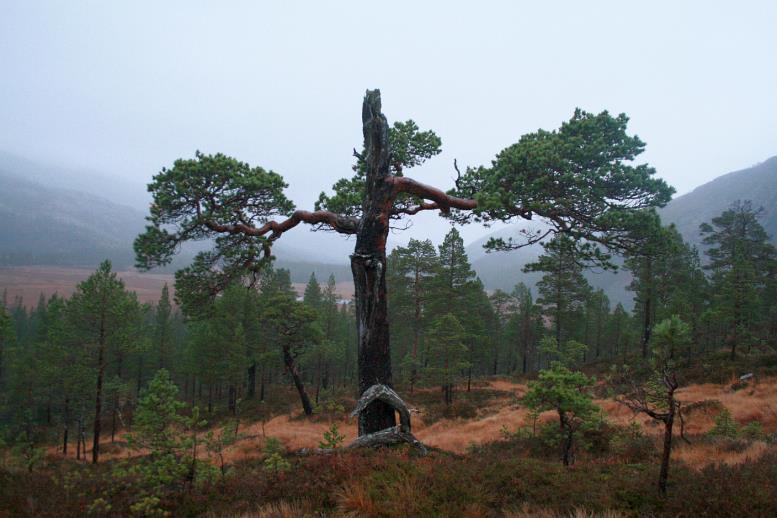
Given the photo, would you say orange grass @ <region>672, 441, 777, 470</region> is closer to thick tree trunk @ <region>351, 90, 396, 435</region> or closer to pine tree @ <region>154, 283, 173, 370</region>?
thick tree trunk @ <region>351, 90, 396, 435</region>

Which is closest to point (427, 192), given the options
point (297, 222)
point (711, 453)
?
point (297, 222)

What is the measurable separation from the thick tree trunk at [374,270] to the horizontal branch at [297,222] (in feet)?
2.49

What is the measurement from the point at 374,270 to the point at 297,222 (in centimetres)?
255

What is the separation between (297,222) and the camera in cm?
848

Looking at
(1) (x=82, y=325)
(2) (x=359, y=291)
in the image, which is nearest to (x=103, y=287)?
(1) (x=82, y=325)

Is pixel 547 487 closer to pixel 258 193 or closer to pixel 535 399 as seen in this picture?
pixel 535 399

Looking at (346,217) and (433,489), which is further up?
(346,217)

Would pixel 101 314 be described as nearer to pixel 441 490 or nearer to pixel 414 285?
pixel 414 285

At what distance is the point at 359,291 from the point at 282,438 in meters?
15.3

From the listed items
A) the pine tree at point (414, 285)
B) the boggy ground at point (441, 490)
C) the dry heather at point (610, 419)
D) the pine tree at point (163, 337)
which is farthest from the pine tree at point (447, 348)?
the pine tree at point (163, 337)

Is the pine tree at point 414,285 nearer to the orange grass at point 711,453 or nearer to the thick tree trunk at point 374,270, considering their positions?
the orange grass at point 711,453

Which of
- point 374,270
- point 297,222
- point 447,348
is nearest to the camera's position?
point 374,270

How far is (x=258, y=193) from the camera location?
27.1ft

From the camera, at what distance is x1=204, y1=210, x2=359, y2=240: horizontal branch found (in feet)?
26.2
